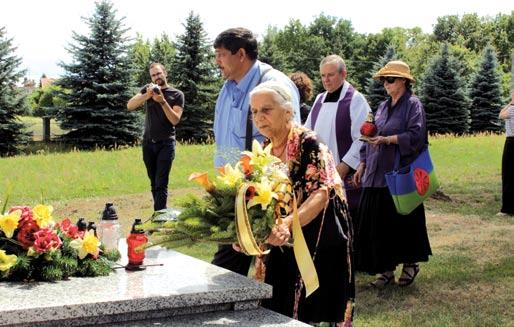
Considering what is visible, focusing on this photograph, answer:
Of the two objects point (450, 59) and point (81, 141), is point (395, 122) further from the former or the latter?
point (450, 59)

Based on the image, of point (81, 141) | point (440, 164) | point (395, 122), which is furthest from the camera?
point (81, 141)

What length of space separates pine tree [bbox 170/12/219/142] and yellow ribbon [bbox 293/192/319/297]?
2599 centimetres

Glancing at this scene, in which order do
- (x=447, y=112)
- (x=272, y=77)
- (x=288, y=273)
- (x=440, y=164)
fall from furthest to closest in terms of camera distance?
(x=447, y=112)
(x=440, y=164)
(x=272, y=77)
(x=288, y=273)

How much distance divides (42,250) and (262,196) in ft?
3.47

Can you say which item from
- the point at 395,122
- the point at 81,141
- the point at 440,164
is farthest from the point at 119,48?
the point at 395,122

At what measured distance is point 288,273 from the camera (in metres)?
3.71

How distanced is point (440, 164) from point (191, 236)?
50.6 feet

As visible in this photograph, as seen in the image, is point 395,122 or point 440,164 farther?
point 440,164

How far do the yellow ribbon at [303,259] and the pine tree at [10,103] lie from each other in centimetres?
2218

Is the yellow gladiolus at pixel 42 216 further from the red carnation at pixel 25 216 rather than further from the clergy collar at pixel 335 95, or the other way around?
the clergy collar at pixel 335 95

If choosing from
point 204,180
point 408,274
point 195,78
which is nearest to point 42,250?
point 204,180

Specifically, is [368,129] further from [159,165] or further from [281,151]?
[159,165]

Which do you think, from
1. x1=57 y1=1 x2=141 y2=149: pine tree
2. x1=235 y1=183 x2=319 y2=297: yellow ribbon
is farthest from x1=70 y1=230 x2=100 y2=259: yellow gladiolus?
x1=57 y1=1 x2=141 y2=149: pine tree

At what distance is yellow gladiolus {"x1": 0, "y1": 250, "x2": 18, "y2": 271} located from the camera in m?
3.31
